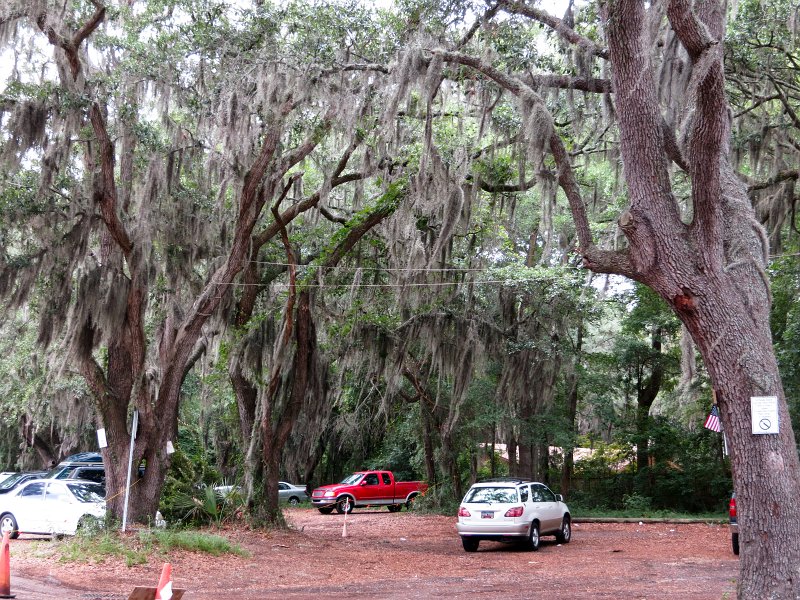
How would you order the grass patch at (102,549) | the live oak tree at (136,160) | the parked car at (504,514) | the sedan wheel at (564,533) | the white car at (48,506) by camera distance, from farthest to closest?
1. the sedan wheel at (564,533)
2. the white car at (48,506)
3. the parked car at (504,514)
4. the live oak tree at (136,160)
5. the grass patch at (102,549)

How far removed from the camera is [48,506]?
47.6ft

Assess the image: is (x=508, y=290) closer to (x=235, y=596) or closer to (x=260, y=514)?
(x=260, y=514)

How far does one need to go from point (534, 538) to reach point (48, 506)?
906cm

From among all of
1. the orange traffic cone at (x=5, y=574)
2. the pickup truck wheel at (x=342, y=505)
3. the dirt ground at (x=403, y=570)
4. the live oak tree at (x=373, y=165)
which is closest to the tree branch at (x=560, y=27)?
the live oak tree at (x=373, y=165)

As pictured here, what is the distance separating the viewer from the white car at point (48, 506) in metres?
14.2

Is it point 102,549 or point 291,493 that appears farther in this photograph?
point 291,493

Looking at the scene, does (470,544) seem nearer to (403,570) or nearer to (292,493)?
(403,570)

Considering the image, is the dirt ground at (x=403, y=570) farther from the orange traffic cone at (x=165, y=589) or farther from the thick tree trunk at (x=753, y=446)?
the orange traffic cone at (x=165, y=589)

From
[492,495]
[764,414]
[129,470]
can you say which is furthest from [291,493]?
[764,414]

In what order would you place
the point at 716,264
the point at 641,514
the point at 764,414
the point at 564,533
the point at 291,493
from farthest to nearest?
1. the point at 291,493
2. the point at 641,514
3. the point at 564,533
4. the point at 716,264
5. the point at 764,414

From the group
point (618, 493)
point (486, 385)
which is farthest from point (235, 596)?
point (618, 493)

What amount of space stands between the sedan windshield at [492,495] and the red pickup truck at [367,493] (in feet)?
35.4

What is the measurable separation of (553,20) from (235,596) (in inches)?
316

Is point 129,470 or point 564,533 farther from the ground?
point 129,470
